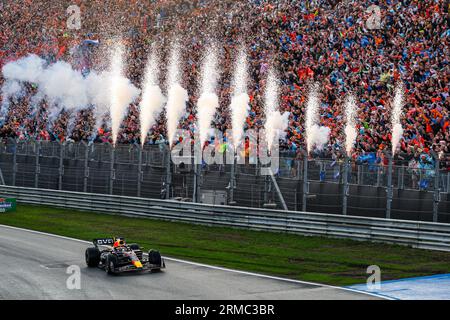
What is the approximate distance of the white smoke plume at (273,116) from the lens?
3219cm

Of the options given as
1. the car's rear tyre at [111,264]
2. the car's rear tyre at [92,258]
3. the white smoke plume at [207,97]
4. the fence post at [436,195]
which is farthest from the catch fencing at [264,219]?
the car's rear tyre at [111,264]

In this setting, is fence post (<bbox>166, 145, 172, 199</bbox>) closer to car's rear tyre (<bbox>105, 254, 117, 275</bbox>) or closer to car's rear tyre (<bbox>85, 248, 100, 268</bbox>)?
car's rear tyre (<bbox>85, 248, 100, 268</bbox>)

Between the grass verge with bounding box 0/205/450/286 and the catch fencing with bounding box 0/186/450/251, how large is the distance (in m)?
0.28

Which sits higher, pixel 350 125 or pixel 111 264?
pixel 350 125

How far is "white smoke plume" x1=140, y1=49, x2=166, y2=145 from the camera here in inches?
1516

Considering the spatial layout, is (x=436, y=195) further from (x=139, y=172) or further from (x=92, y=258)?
(x=139, y=172)

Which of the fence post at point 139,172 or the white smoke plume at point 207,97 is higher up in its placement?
the white smoke plume at point 207,97

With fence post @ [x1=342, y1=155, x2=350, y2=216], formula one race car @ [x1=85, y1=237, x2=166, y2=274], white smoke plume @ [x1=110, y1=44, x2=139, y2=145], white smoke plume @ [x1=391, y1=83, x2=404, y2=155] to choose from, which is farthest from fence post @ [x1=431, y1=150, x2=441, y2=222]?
white smoke plume @ [x1=110, y1=44, x2=139, y2=145]

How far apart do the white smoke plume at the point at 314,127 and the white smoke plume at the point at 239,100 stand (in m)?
2.92

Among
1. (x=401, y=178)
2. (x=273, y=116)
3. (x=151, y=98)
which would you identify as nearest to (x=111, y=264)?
(x=401, y=178)

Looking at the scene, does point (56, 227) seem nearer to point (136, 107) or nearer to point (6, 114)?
point (136, 107)

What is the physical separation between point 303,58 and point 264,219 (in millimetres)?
11446

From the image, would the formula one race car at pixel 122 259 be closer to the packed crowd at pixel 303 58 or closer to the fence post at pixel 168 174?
the packed crowd at pixel 303 58

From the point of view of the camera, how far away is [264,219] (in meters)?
24.3
